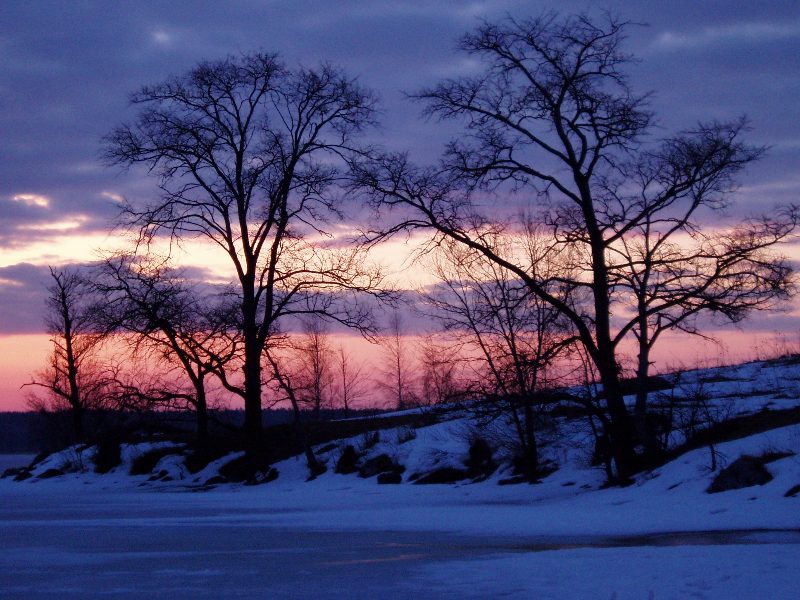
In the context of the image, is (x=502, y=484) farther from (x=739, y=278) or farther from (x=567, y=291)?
(x=739, y=278)

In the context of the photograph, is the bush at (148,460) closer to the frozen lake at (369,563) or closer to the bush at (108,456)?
the bush at (108,456)

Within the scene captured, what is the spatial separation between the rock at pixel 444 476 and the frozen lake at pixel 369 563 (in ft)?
33.7

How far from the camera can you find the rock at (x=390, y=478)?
94.7 feet

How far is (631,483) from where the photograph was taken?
21.9 m

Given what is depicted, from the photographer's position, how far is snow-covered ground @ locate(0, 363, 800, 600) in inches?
388

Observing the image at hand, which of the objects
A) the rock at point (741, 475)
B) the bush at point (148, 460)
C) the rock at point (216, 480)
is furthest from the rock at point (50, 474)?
the rock at point (741, 475)

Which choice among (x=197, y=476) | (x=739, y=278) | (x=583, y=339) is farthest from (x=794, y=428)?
(x=197, y=476)

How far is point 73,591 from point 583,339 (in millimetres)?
15192

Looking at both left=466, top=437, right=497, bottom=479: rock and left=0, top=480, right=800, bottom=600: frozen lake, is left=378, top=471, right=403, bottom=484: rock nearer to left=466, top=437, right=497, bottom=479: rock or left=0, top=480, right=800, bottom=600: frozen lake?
left=466, top=437, right=497, bottom=479: rock

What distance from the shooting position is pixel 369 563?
38.6 feet

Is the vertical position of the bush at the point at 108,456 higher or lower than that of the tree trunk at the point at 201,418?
lower

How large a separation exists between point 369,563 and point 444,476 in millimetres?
16411

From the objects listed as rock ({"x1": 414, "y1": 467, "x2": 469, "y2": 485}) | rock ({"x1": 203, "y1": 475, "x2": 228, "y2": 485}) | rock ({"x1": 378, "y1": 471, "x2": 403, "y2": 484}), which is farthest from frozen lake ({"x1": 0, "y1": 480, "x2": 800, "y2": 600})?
rock ({"x1": 203, "y1": 475, "x2": 228, "y2": 485})

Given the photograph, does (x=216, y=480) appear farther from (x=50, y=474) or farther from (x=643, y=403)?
(x=643, y=403)
